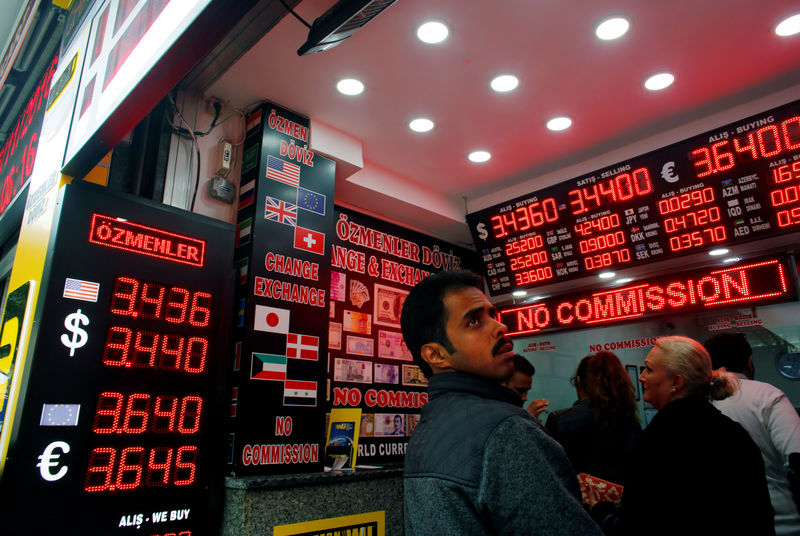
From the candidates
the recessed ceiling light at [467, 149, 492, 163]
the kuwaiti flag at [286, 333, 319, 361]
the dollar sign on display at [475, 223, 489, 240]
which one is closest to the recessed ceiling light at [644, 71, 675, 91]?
the recessed ceiling light at [467, 149, 492, 163]

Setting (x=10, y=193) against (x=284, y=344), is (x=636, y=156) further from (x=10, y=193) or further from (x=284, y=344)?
(x=10, y=193)

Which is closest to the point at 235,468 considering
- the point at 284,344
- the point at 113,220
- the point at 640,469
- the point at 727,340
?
the point at 284,344

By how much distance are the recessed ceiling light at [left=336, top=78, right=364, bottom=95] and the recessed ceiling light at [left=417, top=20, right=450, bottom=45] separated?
70cm

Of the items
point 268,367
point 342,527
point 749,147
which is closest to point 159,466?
point 268,367

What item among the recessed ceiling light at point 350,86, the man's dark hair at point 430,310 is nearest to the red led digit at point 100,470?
the man's dark hair at point 430,310

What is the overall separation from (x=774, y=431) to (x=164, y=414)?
330 centimetres

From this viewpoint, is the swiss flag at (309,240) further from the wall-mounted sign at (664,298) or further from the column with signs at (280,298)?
the wall-mounted sign at (664,298)

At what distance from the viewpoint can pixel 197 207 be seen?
3.99 m

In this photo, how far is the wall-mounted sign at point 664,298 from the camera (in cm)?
448

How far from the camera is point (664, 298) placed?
495cm

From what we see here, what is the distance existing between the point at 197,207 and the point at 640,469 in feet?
11.3

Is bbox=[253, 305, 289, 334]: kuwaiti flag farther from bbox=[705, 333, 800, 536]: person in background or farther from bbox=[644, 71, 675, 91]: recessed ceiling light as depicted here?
bbox=[644, 71, 675, 91]: recessed ceiling light

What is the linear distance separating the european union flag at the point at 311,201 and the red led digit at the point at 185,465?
218 centimetres

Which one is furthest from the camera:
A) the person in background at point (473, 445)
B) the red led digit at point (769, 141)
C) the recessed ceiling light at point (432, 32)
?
the red led digit at point (769, 141)
